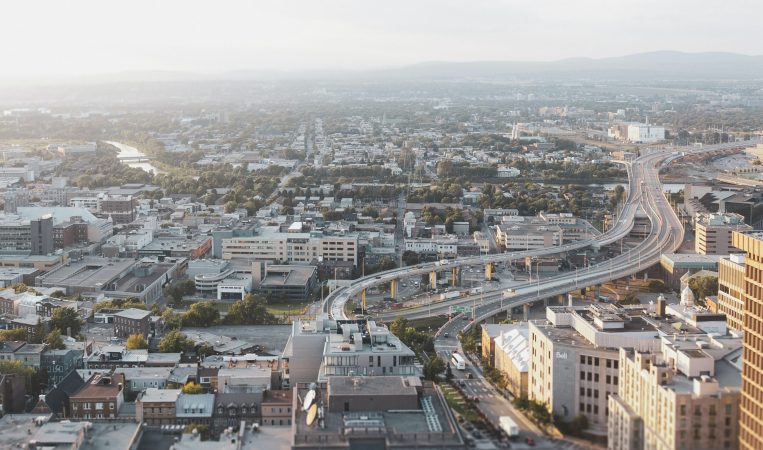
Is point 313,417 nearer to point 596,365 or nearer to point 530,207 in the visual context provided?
point 596,365

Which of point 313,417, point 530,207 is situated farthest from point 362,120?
point 313,417

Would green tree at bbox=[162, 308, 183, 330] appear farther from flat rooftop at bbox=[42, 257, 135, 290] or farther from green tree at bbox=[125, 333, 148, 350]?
flat rooftop at bbox=[42, 257, 135, 290]

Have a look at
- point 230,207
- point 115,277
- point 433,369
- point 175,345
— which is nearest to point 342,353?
point 433,369

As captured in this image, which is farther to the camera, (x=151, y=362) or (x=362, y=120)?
(x=362, y=120)

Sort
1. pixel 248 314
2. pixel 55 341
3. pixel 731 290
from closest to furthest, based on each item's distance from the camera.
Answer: pixel 55 341, pixel 731 290, pixel 248 314

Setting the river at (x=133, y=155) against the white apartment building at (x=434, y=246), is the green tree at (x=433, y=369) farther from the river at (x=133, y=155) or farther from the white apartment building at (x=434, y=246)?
the river at (x=133, y=155)

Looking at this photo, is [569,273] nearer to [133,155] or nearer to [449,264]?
[449,264]

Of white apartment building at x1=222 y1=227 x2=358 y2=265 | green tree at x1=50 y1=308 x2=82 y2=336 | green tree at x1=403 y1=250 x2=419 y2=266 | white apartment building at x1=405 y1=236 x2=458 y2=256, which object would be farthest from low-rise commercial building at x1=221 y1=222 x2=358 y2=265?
green tree at x1=50 y1=308 x2=82 y2=336

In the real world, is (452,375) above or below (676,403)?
below
